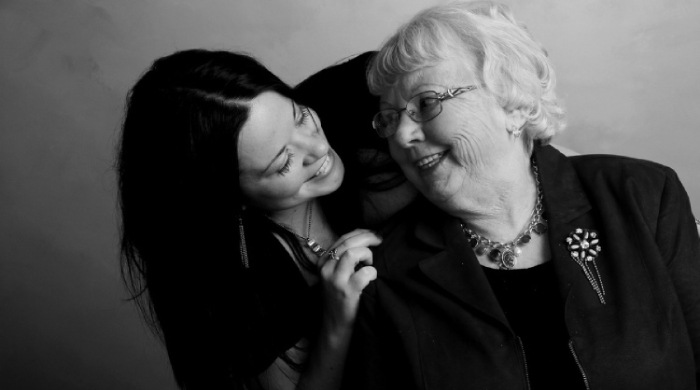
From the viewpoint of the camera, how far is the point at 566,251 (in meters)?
1.74

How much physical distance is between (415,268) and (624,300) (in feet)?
1.53

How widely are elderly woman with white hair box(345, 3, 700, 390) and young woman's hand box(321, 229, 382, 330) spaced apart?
4 cm

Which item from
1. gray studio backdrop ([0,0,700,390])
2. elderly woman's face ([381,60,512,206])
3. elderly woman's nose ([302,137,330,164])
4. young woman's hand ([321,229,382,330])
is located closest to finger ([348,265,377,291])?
young woman's hand ([321,229,382,330])

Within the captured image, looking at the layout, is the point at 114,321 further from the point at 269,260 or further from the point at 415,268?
the point at 415,268

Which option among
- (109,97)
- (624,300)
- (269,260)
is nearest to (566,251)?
(624,300)

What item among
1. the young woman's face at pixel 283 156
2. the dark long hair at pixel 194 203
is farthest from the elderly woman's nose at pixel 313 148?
the dark long hair at pixel 194 203

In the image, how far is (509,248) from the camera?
1.81 meters

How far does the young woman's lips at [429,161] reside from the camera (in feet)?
5.70

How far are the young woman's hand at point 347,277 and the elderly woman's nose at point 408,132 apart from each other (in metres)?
0.29

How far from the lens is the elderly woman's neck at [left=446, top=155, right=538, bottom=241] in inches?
69.4

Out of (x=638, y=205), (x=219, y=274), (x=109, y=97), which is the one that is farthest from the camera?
(x=109, y=97)

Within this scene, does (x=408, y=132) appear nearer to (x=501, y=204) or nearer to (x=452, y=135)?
(x=452, y=135)

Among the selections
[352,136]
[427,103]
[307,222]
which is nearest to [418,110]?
[427,103]

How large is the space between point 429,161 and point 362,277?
31cm
